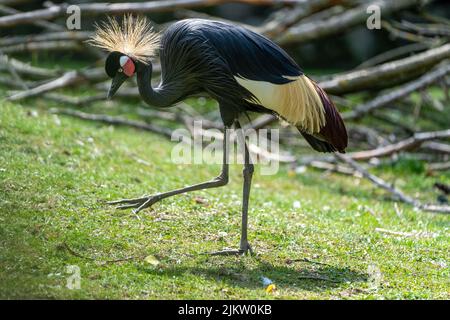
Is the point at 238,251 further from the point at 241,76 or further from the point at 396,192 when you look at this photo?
the point at 396,192

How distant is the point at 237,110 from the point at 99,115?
13.1ft

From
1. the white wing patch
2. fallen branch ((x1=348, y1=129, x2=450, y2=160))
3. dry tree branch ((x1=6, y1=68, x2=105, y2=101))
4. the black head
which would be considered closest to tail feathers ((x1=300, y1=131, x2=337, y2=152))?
the white wing patch

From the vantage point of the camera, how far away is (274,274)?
14.4 ft

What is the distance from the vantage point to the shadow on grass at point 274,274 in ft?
13.8

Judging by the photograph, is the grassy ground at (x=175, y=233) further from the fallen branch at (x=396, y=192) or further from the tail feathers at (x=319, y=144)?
the tail feathers at (x=319, y=144)

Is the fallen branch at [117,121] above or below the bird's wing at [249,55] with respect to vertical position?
below

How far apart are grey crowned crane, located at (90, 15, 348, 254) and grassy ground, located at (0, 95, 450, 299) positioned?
0.30 m

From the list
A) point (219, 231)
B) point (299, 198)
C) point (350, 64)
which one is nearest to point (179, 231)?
point (219, 231)

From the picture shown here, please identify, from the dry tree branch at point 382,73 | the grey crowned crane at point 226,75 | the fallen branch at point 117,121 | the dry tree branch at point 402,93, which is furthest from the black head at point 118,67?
the dry tree branch at point 402,93

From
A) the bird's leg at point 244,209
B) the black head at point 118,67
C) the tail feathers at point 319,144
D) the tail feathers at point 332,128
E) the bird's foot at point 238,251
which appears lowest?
the bird's foot at point 238,251

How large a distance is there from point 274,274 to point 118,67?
166 centimetres
